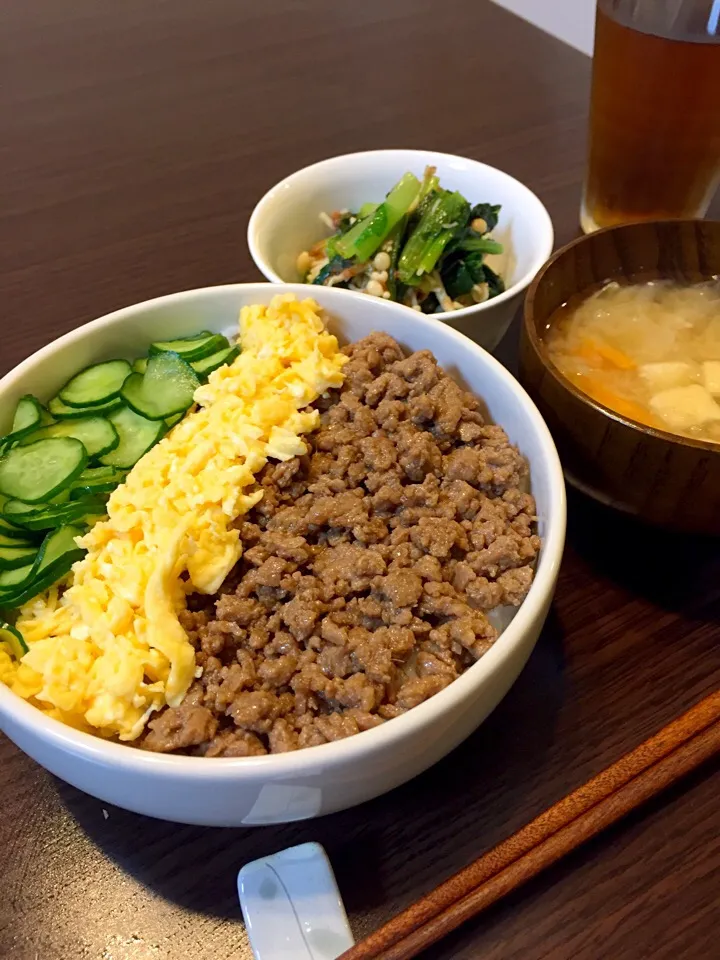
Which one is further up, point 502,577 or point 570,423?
point 570,423

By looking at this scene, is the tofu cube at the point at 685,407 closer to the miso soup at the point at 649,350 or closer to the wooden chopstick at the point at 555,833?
the miso soup at the point at 649,350

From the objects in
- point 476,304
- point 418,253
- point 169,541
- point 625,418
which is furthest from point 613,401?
point 169,541

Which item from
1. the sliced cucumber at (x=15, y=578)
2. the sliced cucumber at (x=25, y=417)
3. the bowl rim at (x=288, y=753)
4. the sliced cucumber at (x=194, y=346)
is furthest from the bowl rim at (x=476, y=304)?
the sliced cucumber at (x=15, y=578)

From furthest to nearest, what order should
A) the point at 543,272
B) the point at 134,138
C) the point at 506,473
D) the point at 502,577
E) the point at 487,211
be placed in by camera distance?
the point at 134,138 < the point at 487,211 < the point at 543,272 < the point at 506,473 < the point at 502,577

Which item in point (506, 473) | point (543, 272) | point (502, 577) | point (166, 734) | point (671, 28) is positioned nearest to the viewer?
point (166, 734)

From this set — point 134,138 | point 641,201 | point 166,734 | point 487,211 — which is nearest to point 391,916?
point 166,734

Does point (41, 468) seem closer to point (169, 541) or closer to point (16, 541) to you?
point (16, 541)

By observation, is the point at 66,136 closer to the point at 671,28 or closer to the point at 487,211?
the point at 487,211
